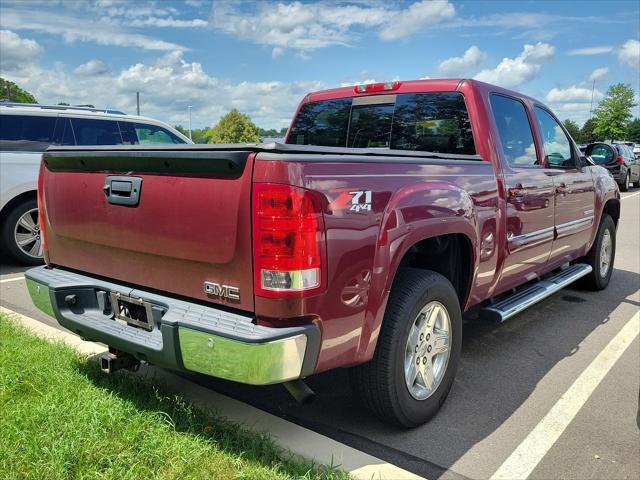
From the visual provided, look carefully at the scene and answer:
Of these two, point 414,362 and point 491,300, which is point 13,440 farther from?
point 491,300

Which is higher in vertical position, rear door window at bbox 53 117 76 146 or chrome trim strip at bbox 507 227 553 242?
rear door window at bbox 53 117 76 146

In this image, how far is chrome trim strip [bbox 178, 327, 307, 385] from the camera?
225 cm

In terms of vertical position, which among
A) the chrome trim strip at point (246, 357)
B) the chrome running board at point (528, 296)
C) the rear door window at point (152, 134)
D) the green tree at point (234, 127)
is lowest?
the chrome running board at point (528, 296)

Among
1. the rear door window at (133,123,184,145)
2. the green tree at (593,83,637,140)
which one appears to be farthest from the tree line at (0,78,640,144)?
the rear door window at (133,123,184,145)

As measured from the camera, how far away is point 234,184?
2.35m

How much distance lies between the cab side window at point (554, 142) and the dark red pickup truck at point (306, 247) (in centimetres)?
66

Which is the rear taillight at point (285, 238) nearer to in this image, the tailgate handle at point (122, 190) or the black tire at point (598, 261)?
the tailgate handle at point (122, 190)

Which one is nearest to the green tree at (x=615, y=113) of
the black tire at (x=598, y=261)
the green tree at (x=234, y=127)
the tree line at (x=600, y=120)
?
the tree line at (x=600, y=120)

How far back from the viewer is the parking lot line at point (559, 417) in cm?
278

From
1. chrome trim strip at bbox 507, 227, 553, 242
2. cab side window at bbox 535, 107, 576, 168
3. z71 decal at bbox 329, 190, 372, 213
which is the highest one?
cab side window at bbox 535, 107, 576, 168

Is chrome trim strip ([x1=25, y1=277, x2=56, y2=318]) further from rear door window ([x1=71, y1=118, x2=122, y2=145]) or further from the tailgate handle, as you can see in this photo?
rear door window ([x1=71, y1=118, x2=122, y2=145])

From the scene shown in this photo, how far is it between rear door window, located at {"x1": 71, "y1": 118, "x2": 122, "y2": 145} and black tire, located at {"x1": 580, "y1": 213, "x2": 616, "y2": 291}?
647 cm

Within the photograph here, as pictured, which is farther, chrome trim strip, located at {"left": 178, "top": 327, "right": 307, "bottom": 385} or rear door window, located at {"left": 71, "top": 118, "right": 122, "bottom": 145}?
rear door window, located at {"left": 71, "top": 118, "right": 122, "bottom": 145}

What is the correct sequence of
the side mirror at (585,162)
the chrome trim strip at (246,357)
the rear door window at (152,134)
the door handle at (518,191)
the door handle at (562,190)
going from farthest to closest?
the rear door window at (152,134)
the side mirror at (585,162)
the door handle at (562,190)
the door handle at (518,191)
the chrome trim strip at (246,357)
